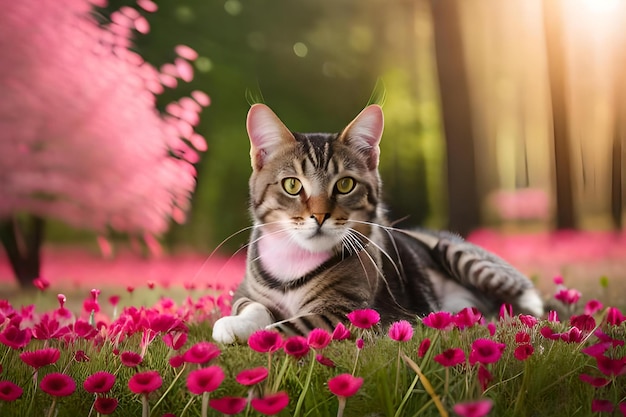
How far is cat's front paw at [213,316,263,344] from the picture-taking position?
1.73 m

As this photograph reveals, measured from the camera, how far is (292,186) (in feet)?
6.30

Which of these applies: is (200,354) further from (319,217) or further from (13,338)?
(319,217)

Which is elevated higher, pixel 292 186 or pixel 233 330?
pixel 292 186

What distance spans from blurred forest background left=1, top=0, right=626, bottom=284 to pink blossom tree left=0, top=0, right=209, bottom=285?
0.08 meters

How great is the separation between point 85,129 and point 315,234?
4.96ft

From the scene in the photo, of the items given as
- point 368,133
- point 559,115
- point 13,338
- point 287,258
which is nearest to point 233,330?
point 287,258

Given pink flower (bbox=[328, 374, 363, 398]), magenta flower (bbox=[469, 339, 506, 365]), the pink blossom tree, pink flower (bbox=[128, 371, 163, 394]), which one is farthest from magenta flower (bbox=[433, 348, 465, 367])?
the pink blossom tree

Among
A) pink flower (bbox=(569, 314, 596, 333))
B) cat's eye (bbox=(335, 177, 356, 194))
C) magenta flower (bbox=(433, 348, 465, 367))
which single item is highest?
cat's eye (bbox=(335, 177, 356, 194))

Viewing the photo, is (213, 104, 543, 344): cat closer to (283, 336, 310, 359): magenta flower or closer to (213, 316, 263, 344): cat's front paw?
(213, 316, 263, 344): cat's front paw

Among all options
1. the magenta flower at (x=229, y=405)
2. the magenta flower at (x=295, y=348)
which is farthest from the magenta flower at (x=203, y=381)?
the magenta flower at (x=295, y=348)

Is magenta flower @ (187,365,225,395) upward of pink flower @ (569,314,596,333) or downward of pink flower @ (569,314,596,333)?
upward

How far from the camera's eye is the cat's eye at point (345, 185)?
75.2 inches

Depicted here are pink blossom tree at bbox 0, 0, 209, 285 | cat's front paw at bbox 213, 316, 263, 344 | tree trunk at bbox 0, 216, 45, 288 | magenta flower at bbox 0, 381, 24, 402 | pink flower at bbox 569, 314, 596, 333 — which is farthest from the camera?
tree trunk at bbox 0, 216, 45, 288

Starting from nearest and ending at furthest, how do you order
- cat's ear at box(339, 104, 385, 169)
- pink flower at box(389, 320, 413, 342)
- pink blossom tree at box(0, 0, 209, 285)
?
pink flower at box(389, 320, 413, 342), cat's ear at box(339, 104, 385, 169), pink blossom tree at box(0, 0, 209, 285)
